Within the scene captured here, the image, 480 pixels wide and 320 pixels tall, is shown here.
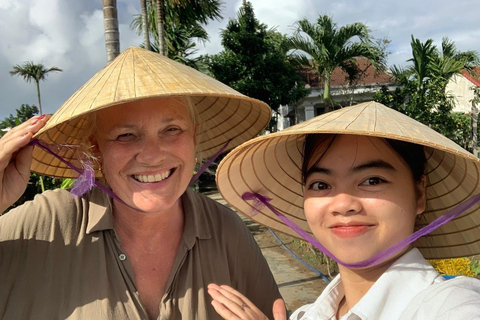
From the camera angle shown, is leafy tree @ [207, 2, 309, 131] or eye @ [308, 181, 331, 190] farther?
leafy tree @ [207, 2, 309, 131]

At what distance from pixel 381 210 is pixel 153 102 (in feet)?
3.25

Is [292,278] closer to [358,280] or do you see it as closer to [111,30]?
[111,30]

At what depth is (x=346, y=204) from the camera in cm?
142

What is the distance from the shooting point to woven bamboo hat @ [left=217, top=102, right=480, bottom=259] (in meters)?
1.35

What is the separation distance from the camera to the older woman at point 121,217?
1626 millimetres

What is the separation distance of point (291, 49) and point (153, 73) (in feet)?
41.7

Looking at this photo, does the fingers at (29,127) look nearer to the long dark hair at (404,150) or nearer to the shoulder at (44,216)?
the shoulder at (44,216)

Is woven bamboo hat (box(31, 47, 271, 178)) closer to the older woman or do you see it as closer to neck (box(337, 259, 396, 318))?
the older woman

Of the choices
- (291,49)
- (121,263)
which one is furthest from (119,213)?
(291,49)

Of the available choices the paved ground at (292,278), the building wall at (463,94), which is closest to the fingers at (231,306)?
the paved ground at (292,278)

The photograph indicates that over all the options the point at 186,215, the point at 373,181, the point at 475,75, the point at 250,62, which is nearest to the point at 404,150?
the point at 373,181

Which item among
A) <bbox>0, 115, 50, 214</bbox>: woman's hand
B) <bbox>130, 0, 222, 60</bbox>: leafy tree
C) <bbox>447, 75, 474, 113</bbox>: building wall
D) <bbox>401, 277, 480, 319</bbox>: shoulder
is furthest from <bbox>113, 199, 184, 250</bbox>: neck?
<bbox>447, 75, 474, 113</bbox>: building wall

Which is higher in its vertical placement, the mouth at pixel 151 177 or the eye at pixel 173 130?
the eye at pixel 173 130

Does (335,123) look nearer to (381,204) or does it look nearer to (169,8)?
(381,204)
